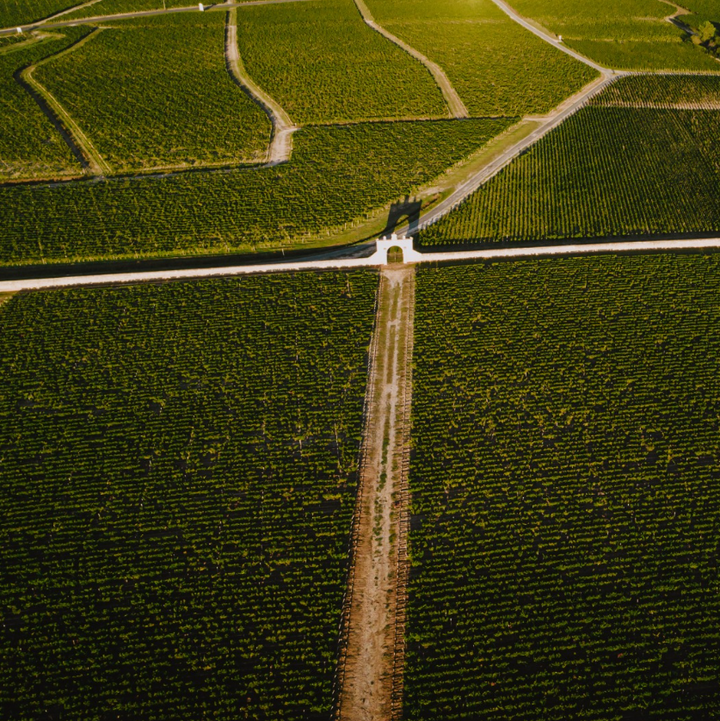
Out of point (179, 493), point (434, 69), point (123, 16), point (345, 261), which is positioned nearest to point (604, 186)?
point (345, 261)

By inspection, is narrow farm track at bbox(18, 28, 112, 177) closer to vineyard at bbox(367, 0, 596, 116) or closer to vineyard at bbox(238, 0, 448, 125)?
vineyard at bbox(238, 0, 448, 125)

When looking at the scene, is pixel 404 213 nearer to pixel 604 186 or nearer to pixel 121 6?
pixel 604 186

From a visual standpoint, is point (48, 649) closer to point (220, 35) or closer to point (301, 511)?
point (301, 511)

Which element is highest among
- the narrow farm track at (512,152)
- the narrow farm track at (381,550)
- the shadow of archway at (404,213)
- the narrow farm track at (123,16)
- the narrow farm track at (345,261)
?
the narrow farm track at (123,16)

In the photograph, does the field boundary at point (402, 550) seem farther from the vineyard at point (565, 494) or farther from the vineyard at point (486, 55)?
the vineyard at point (486, 55)

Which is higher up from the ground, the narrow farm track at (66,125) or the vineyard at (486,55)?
the vineyard at (486,55)

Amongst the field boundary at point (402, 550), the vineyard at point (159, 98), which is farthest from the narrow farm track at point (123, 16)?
the field boundary at point (402, 550)
